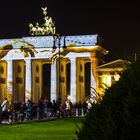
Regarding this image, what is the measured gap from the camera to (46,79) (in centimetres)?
10531

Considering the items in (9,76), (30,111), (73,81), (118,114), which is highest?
(9,76)

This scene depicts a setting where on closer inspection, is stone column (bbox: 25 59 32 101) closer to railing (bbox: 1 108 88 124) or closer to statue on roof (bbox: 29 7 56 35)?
statue on roof (bbox: 29 7 56 35)

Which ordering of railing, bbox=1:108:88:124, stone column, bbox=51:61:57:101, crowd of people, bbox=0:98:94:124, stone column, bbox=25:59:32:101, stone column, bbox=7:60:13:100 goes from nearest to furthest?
1. crowd of people, bbox=0:98:94:124
2. railing, bbox=1:108:88:124
3. stone column, bbox=51:61:57:101
4. stone column, bbox=25:59:32:101
5. stone column, bbox=7:60:13:100

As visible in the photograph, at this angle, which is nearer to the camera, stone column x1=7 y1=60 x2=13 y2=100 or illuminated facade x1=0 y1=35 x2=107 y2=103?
illuminated facade x1=0 y1=35 x2=107 y2=103

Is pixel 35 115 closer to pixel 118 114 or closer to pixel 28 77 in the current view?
pixel 118 114

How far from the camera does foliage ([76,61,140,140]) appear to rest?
5.46 m

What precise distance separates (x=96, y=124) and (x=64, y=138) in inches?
652

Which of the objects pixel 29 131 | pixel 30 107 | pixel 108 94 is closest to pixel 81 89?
pixel 30 107

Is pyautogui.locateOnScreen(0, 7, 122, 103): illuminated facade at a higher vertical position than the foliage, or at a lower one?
higher

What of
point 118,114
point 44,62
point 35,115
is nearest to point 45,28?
point 44,62

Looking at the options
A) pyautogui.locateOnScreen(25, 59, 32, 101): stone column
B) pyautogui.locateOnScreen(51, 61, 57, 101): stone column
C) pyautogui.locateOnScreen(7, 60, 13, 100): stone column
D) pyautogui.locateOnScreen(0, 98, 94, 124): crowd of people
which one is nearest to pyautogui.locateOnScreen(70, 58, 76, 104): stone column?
pyautogui.locateOnScreen(51, 61, 57, 101): stone column

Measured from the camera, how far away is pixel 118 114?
18.4ft

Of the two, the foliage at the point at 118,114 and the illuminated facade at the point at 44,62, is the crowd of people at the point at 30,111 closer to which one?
the foliage at the point at 118,114

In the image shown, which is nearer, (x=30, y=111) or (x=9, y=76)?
(x=30, y=111)
